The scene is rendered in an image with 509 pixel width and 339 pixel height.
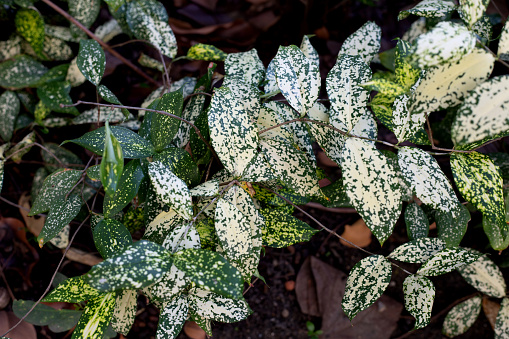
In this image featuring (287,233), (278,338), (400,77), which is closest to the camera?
(400,77)

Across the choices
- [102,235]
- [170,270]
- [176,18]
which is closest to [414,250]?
[170,270]

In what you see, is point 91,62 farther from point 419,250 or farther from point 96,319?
point 419,250

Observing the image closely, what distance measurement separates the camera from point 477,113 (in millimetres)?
568

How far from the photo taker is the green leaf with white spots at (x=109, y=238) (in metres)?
0.76

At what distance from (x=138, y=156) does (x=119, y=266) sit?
0.23 metres

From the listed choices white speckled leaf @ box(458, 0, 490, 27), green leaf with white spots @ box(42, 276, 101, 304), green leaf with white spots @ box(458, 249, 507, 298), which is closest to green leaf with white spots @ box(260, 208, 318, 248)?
green leaf with white spots @ box(42, 276, 101, 304)

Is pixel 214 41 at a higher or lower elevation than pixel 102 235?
higher

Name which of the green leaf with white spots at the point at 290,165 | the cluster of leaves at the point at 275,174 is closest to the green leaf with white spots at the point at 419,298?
the cluster of leaves at the point at 275,174

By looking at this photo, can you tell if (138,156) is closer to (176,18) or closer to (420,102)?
(420,102)

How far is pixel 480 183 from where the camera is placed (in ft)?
2.19

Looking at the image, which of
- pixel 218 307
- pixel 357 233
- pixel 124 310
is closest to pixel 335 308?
pixel 357 233

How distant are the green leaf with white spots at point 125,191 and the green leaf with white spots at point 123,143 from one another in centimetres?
7

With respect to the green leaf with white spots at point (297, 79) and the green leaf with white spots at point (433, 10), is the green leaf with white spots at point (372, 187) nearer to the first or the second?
the green leaf with white spots at point (297, 79)

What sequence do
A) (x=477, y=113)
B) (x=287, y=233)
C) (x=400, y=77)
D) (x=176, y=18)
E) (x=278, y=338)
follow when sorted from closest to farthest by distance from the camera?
(x=477, y=113) < (x=400, y=77) < (x=287, y=233) < (x=278, y=338) < (x=176, y=18)
